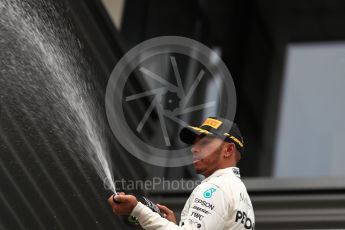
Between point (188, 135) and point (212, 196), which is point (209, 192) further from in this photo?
point (188, 135)

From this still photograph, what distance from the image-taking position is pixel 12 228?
5148 millimetres

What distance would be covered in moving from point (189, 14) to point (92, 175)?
3.61m

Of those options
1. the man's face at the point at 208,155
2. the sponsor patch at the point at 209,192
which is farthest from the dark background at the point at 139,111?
the sponsor patch at the point at 209,192

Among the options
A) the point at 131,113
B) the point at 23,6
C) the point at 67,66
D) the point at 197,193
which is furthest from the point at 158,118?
the point at 197,193

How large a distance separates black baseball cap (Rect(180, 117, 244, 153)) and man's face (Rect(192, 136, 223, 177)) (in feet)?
0.12

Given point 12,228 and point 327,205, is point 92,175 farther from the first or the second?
point 327,205

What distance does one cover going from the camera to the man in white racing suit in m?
4.38

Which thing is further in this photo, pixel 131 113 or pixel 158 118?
pixel 158 118

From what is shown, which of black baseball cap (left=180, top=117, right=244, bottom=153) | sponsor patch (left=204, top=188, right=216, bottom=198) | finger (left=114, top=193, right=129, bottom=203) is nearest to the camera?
finger (left=114, top=193, right=129, bottom=203)

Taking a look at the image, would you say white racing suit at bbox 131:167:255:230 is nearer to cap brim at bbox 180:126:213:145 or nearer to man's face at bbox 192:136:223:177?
man's face at bbox 192:136:223:177

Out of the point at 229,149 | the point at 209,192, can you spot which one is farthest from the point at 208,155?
the point at 209,192

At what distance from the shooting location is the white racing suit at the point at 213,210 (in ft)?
14.4

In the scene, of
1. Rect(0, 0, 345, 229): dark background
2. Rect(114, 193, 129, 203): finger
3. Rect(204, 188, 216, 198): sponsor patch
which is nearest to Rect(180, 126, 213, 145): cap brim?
Rect(204, 188, 216, 198): sponsor patch

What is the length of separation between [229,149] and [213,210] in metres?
0.54
